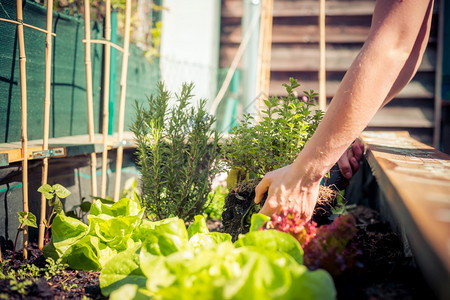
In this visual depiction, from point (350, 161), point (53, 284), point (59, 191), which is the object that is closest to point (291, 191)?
point (350, 161)

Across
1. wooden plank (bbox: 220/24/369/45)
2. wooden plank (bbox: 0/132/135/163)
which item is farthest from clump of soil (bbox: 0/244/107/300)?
wooden plank (bbox: 220/24/369/45)

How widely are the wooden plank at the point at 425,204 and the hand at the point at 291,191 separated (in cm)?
27

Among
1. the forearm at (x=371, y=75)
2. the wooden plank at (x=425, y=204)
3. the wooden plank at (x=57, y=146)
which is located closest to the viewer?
the wooden plank at (x=425, y=204)

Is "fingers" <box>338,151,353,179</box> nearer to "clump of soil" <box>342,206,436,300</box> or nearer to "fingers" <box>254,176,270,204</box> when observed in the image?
"clump of soil" <box>342,206,436,300</box>

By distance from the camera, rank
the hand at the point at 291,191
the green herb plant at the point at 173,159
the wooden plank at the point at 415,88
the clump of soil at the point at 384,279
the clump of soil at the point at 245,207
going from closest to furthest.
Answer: the clump of soil at the point at 384,279 < the hand at the point at 291,191 < the clump of soil at the point at 245,207 < the green herb plant at the point at 173,159 < the wooden plank at the point at 415,88

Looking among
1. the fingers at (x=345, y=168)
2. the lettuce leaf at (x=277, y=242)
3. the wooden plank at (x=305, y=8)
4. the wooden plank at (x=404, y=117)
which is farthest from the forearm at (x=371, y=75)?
the wooden plank at (x=305, y=8)

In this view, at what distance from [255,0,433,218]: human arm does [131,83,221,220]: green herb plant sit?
69 centimetres

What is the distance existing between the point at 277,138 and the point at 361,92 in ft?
1.92

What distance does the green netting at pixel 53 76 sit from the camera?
2.12 meters

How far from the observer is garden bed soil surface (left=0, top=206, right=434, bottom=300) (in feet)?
3.63

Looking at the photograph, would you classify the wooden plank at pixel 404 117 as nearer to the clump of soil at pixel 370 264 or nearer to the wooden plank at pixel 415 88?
the wooden plank at pixel 415 88

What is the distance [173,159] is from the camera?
1.96 metres

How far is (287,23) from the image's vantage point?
608 centimetres

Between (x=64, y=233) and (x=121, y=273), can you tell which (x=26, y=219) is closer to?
(x=64, y=233)
